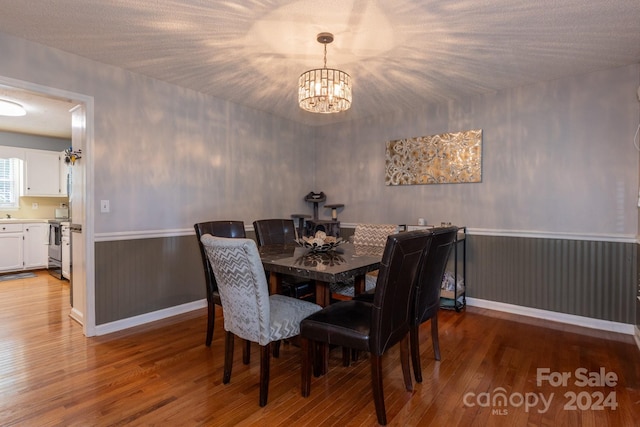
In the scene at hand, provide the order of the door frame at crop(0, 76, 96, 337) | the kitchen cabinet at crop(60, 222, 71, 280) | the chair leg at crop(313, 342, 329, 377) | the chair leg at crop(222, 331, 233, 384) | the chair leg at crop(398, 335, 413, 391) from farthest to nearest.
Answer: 1. the kitchen cabinet at crop(60, 222, 71, 280)
2. the door frame at crop(0, 76, 96, 337)
3. the chair leg at crop(313, 342, 329, 377)
4. the chair leg at crop(222, 331, 233, 384)
5. the chair leg at crop(398, 335, 413, 391)

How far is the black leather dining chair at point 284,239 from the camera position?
2.78m

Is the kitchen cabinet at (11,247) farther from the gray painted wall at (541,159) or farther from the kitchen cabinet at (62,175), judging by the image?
the gray painted wall at (541,159)

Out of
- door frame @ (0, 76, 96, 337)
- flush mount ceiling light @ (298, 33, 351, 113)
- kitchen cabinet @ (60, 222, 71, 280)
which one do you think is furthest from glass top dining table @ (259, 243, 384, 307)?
kitchen cabinet @ (60, 222, 71, 280)

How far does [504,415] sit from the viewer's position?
72.6 inches

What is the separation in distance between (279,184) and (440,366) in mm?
3078

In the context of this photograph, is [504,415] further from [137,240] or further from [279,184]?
[279,184]

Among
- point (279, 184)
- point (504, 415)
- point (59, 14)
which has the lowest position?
point (504, 415)

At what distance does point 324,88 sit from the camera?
231 centimetres

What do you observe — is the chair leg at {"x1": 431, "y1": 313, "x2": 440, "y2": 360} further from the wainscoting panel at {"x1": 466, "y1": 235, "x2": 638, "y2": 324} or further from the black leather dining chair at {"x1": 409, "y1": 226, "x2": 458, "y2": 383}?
the wainscoting panel at {"x1": 466, "y1": 235, "x2": 638, "y2": 324}

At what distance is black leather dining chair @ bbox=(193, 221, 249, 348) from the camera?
2.61 m

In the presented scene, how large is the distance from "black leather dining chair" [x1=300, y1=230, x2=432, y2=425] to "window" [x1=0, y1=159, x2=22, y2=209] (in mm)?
6363

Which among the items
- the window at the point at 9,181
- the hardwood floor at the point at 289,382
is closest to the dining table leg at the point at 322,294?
the hardwood floor at the point at 289,382

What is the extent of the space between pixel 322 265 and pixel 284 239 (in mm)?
1553

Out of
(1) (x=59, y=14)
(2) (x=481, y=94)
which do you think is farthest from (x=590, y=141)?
(1) (x=59, y=14)
